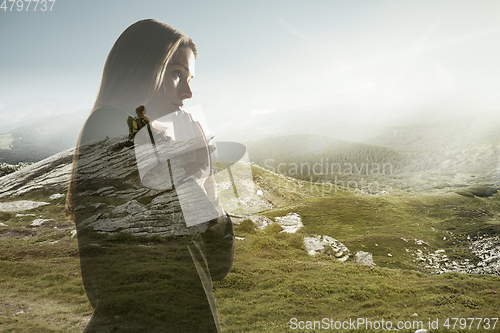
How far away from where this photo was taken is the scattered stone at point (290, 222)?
24.9 metres

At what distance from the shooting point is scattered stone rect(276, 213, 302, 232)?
2491 cm

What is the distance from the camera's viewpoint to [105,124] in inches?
62.7

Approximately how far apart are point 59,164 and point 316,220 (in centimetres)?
2811

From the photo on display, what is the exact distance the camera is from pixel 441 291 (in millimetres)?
13445

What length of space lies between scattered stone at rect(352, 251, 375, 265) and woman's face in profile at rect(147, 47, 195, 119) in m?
23.2

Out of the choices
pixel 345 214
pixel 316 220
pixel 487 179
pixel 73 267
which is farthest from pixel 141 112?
pixel 487 179

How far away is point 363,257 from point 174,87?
24033mm

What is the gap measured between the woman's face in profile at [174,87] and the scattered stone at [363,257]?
914 inches

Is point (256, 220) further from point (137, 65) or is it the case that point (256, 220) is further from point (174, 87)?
point (137, 65)
